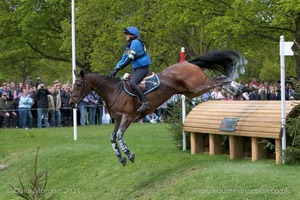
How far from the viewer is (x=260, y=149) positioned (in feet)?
39.8

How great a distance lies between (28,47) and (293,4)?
2359 cm

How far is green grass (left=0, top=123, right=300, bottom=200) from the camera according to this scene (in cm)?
975

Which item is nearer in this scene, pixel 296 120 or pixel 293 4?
pixel 296 120

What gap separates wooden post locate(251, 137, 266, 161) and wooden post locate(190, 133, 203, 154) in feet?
7.31

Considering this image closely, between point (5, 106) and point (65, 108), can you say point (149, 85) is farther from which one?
point (65, 108)

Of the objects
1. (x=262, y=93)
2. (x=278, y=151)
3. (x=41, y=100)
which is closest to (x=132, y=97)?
(x=278, y=151)

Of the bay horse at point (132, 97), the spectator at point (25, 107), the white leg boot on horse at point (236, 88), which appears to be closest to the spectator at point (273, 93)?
the spectator at point (25, 107)

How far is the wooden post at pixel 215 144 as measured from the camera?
44.7 ft

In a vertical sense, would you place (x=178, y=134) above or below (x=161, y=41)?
below

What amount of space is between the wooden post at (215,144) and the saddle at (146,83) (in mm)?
1807

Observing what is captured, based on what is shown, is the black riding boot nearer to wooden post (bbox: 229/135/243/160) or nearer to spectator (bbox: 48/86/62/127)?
wooden post (bbox: 229/135/243/160)

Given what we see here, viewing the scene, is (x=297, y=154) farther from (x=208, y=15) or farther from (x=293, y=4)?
(x=208, y=15)

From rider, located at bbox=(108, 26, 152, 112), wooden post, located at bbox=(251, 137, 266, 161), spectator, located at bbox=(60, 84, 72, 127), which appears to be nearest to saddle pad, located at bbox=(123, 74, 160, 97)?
rider, located at bbox=(108, 26, 152, 112)

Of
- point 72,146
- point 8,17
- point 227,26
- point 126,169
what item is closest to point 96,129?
point 72,146
